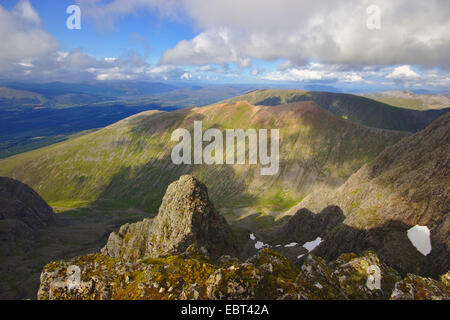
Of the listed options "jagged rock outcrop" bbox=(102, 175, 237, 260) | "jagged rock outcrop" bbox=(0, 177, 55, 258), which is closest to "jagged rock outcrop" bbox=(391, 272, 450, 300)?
"jagged rock outcrop" bbox=(102, 175, 237, 260)

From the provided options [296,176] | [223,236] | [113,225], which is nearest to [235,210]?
[296,176]

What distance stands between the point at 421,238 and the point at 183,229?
1561 inches

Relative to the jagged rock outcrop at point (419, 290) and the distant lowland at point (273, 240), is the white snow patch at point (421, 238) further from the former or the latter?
the jagged rock outcrop at point (419, 290)

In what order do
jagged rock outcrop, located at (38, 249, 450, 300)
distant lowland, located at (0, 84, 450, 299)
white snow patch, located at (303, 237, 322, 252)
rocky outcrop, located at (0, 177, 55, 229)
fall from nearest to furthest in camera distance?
jagged rock outcrop, located at (38, 249, 450, 300)
distant lowland, located at (0, 84, 450, 299)
white snow patch, located at (303, 237, 322, 252)
rocky outcrop, located at (0, 177, 55, 229)

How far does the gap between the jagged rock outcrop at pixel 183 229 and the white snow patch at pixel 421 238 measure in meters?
32.9

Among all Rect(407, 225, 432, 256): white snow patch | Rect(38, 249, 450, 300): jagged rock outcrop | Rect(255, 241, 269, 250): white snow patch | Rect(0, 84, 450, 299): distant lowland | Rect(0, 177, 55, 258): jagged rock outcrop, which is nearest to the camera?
Rect(38, 249, 450, 300): jagged rock outcrop

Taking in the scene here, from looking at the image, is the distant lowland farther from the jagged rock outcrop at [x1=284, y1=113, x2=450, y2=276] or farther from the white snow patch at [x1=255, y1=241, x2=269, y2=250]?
the white snow patch at [x1=255, y1=241, x2=269, y2=250]

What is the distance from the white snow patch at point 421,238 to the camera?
3385 cm

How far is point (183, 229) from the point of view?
39469mm

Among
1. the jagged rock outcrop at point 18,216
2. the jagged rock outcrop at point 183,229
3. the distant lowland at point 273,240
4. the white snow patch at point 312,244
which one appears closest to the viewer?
the distant lowland at point 273,240

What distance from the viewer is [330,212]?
62625 mm

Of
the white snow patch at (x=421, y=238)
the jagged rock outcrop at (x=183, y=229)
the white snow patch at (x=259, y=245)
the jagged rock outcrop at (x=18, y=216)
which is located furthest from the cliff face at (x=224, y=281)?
the jagged rock outcrop at (x=18, y=216)

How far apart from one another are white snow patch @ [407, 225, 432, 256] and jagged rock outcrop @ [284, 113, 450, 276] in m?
0.55

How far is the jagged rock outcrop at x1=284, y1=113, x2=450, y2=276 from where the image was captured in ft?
110
